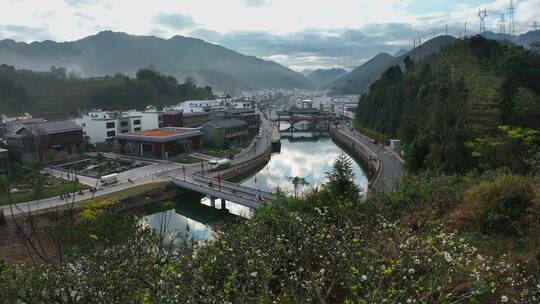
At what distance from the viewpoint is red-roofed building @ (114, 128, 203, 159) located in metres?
28.6

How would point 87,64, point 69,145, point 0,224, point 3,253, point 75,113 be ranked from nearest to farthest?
point 3,253 → point 0,224 → point 69,145 → point 75,113 → point 87,64

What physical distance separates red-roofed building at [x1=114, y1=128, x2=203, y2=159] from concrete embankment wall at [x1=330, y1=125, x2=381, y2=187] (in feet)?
49.4

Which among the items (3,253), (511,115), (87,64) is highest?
(87,64)

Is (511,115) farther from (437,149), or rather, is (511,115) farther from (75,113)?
(75,113)

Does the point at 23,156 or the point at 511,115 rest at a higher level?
the point at 511,115

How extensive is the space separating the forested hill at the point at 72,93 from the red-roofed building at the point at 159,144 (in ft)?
80.9

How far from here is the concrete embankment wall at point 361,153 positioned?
26138 millimetres

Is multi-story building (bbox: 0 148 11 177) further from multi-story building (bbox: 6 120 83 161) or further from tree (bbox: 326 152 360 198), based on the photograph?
tree (bbox: 326 152 360 198)

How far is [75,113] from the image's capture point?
50.0 meters

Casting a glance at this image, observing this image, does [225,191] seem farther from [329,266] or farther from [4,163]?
[329,266]

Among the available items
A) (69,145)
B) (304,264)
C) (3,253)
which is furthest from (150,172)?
(304,264)

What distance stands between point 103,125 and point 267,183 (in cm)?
1819

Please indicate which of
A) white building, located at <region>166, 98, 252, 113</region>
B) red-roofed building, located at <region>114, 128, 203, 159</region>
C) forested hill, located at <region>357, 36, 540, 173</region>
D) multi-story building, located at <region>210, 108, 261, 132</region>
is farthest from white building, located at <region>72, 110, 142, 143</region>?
forested hill, located at <region>357, 36, 540, 173</region>

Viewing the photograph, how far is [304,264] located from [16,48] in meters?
199
